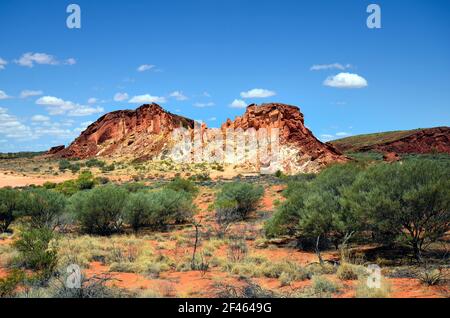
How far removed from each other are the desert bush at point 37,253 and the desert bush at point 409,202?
342 inches

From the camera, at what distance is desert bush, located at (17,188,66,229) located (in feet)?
68.4

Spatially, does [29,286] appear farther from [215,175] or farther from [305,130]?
[305,130]

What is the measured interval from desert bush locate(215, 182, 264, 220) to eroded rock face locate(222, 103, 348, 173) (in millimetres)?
19749

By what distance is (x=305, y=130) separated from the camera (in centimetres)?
5081

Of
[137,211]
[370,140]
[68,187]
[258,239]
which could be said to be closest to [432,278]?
[258,239]

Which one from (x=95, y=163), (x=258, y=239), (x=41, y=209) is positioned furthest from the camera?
(x=95, y=163)

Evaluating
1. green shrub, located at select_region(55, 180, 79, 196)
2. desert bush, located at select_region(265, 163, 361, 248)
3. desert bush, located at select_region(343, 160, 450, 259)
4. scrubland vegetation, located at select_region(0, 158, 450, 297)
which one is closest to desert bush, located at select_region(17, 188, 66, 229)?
scrubland vegetation, located at select_region(0, 158, 450, 297)

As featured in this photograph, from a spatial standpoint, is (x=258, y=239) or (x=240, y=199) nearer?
(x=258, y=239)

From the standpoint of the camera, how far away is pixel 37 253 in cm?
1212

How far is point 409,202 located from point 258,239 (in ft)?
24.2

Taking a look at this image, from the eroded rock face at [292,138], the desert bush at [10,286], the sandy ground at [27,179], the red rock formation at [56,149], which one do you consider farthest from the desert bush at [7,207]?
the red rock formation at [56,149]

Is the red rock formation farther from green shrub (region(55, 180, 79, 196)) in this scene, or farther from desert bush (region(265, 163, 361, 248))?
desert bush (region(265, 163, 361, 248))

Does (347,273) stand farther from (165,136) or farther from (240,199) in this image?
(165,136)

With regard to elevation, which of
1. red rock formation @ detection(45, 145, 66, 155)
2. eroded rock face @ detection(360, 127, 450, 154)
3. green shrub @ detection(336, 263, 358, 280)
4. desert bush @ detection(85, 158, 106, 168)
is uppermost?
red rock formation @ detection(45, 145, 66, 155)
